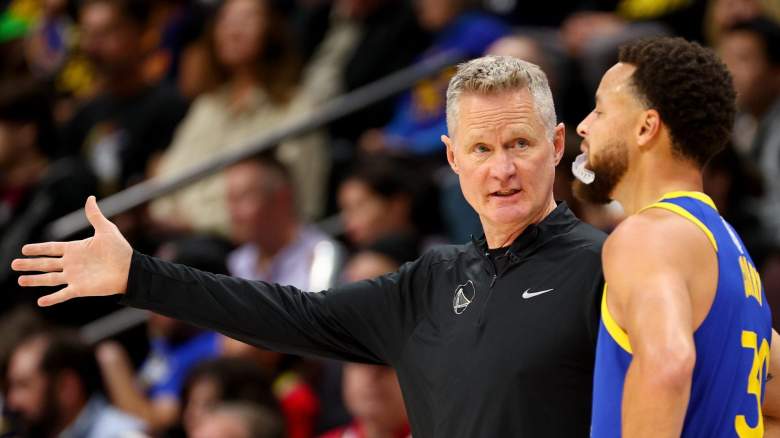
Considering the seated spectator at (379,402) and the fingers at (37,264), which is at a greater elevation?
the fingers at (37,264)

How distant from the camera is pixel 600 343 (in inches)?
109

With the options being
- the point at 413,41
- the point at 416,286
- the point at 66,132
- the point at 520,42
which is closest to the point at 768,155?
the point at 520,42

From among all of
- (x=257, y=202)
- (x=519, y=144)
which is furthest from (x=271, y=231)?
(x=519, y=144)

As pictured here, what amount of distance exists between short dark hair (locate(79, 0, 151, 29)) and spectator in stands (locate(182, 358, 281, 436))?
406 cm

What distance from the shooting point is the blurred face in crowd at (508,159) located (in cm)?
309

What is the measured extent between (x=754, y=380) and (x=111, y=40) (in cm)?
681

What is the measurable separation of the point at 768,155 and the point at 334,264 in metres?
2.10

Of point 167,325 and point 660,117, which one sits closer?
point 660,117

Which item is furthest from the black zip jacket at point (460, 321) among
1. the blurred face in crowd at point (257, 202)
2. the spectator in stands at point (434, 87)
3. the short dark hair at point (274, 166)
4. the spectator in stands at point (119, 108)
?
the spectator in stands at point (119, 108)

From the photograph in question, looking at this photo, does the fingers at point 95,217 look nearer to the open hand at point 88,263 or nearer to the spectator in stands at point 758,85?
the open hand at point 88,263

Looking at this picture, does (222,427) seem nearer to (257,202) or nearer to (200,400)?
(200,400)

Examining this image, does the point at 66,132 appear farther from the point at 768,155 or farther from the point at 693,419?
the point at 693,419

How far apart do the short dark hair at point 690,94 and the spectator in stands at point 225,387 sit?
294 centimetres

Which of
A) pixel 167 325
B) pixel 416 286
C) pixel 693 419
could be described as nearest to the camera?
pixel 693 419
